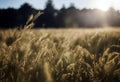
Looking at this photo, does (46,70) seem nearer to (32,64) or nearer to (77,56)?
(32,64)

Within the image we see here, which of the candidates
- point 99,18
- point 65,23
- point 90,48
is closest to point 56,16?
point 65,23

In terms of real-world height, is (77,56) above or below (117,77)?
above

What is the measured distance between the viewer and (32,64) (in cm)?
189

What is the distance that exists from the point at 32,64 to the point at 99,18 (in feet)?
140

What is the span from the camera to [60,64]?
79.3 inches

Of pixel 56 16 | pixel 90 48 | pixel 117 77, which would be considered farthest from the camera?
pixel 56 16

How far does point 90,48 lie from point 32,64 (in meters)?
1.35

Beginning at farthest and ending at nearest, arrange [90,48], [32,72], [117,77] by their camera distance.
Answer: [90,48]
[117,77]
[32,72]

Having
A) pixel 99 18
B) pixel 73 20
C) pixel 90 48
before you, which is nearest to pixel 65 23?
pixel 73 20

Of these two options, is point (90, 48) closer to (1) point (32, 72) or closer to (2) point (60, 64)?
(2) point (60, 64)

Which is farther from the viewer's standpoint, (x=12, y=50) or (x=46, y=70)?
(x=12, y=50)

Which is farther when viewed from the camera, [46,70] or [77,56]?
[77,56]

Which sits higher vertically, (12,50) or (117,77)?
(12,50)

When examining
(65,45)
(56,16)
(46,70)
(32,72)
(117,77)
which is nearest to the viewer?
(46,70)
